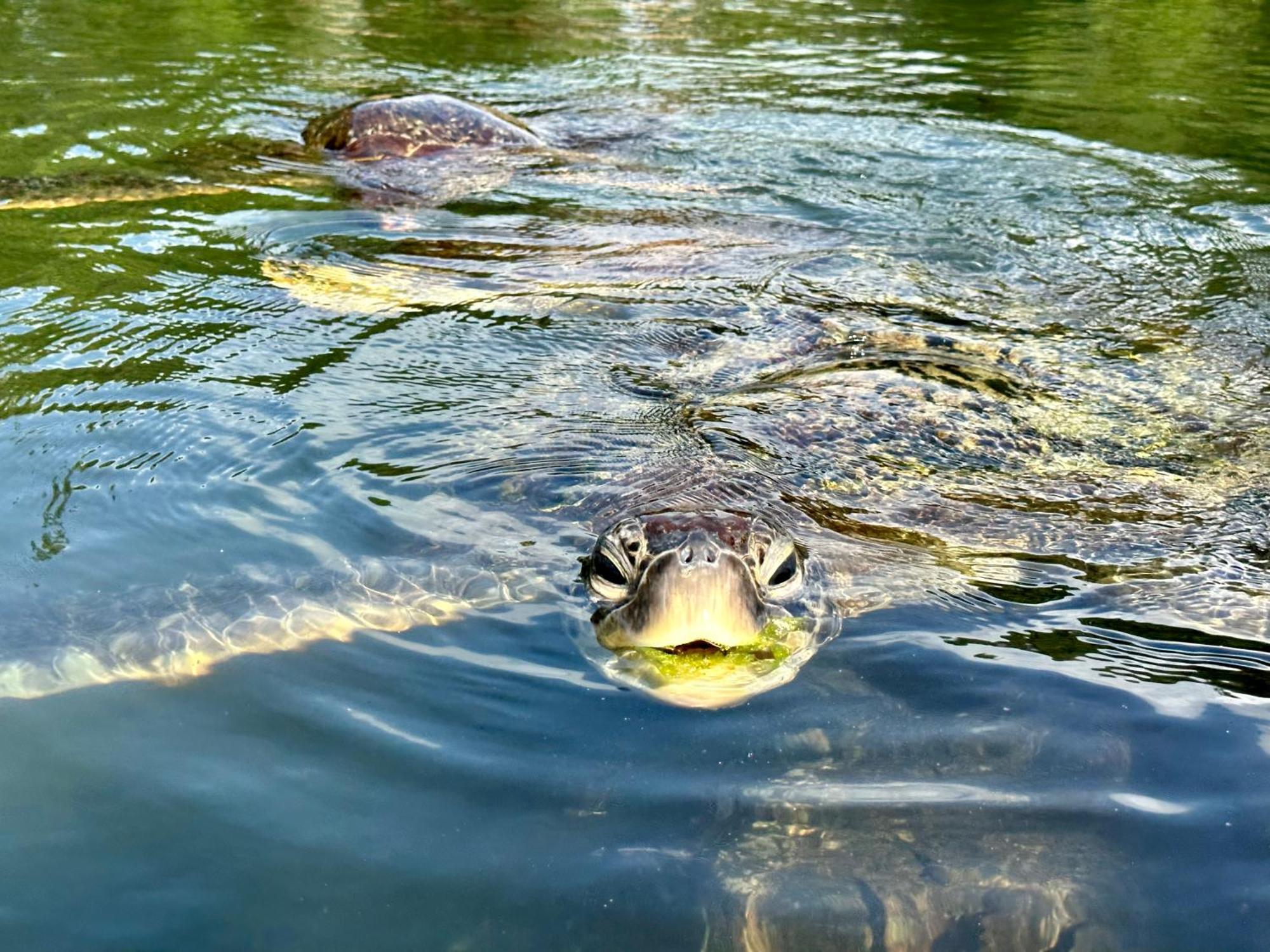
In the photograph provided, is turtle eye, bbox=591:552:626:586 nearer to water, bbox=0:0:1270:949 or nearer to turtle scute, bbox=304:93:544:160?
water, bbox=0:0:1270:949

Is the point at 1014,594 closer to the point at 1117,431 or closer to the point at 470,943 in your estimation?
the point at 1117,431

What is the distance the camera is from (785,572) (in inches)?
133

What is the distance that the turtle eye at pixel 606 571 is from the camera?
327cm

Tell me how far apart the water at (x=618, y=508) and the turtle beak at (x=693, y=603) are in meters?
0.18

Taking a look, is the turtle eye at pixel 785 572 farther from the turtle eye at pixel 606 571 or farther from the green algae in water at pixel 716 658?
the turtle eye at pixel 606 571

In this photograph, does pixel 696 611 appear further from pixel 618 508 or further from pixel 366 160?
pixel 366 160

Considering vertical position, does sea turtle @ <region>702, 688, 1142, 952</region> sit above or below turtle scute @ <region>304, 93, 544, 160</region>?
below

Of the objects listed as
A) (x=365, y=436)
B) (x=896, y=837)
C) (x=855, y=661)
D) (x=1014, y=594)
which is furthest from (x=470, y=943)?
(x=365, y=436)

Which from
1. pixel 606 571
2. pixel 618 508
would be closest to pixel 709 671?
pixel 606 571

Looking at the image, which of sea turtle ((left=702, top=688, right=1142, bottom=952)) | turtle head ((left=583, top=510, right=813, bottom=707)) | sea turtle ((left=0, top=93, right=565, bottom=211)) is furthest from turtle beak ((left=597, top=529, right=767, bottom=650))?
sea turtle ((left=0, top=93, right=565, bottom=211))

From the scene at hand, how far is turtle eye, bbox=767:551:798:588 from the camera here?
10.9ft

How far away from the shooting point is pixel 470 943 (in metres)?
2.19

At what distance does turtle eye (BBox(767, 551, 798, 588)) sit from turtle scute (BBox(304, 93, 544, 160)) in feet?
20.9

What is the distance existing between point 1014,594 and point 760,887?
1530 mm
